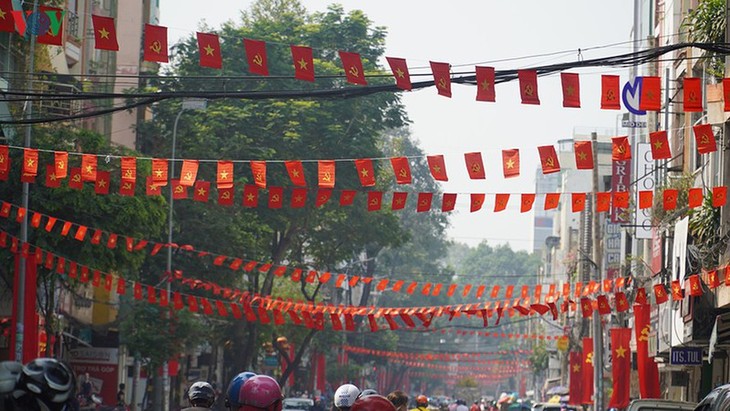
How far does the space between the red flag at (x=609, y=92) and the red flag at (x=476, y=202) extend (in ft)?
21.8

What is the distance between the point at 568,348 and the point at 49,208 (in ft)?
117

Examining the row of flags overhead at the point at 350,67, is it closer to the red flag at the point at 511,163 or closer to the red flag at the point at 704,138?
the red flag at the point at 704,138

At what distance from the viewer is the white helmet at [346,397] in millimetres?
11500

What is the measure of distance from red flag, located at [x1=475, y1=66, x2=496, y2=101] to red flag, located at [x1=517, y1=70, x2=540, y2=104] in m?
0.36

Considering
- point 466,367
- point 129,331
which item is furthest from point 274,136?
point 466,367

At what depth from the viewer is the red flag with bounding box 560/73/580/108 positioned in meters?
18.1

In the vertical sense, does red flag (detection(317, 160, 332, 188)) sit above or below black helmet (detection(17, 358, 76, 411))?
above

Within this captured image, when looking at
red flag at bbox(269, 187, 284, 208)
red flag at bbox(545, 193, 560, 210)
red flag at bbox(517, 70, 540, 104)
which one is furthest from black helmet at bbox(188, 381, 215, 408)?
red flag at bbox(269, 187, 284, 208)

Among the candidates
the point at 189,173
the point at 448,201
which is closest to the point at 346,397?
the point at 448,201

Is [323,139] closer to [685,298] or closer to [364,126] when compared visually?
[364,126]

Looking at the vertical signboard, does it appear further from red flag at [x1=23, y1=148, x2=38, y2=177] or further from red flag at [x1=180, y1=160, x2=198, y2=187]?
red flag at [x1=23, y1=148, x2=38, y2=177]

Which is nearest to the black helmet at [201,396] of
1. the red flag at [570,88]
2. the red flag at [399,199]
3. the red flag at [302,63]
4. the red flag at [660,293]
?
the red flag at [302,63]

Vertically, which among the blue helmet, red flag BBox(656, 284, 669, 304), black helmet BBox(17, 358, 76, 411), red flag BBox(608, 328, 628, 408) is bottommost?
red flag BBox(608, 328, 628, 408)

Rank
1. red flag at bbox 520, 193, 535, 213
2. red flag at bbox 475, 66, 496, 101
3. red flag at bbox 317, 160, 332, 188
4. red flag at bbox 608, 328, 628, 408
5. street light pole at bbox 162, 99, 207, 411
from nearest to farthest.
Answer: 1. red flag at bbox 475, 66, 496, 101
2. red flag at bbox 520, 193, 535, 213
3. red flag at bbox 317, 160, 332, 188
4. red flag at bbox 608, 328, 628, 408
5. street light pole at bbox 162, 99, 207, 411
